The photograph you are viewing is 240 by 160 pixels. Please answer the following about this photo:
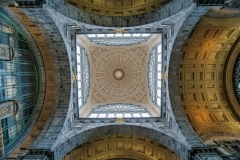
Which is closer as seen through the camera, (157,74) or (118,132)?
(118,132)

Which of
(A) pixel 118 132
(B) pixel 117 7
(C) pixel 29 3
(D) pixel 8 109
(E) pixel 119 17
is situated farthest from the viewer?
(A) pixel 118 132

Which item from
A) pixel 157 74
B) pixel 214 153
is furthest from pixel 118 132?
pixel 214 153

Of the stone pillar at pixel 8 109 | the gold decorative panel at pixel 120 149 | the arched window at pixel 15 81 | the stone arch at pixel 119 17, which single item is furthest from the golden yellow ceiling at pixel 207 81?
the stone pillar at pixel 8 109

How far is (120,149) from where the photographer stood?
28.0 metres

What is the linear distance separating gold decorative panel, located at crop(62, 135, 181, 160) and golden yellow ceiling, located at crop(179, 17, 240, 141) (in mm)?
7596

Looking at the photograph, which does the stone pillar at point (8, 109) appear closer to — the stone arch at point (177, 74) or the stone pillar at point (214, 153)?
the stone arch at point (177, 74)

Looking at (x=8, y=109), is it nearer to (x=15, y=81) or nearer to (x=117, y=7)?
(x=15, y=81)

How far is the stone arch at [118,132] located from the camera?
775 inches

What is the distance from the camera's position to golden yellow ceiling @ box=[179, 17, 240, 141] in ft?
77.0

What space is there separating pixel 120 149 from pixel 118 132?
539 centimetres

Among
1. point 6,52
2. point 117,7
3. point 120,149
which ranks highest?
point 117,7

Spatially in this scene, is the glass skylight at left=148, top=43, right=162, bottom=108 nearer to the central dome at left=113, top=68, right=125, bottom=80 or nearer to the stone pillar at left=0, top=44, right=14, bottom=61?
the central dome at left=113, top=68, right=125, bottom=80

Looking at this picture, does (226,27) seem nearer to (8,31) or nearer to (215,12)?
(215,12)

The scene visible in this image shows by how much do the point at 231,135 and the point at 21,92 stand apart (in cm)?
3056
